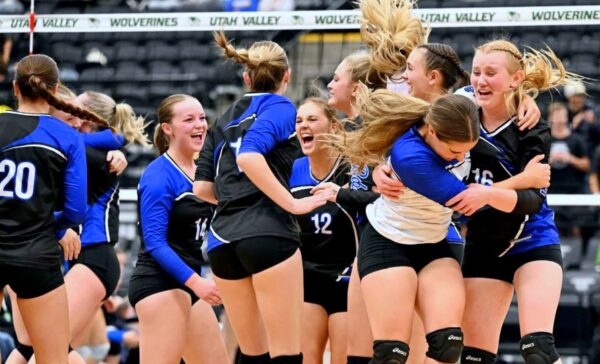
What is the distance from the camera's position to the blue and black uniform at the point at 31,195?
4996mm

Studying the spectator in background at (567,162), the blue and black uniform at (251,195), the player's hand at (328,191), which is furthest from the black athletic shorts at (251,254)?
the spectator in background at (567,162)

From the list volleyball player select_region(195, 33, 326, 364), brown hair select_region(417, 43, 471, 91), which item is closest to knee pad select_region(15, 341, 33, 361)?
volleyball player select_region(195, 33, 326, 364)

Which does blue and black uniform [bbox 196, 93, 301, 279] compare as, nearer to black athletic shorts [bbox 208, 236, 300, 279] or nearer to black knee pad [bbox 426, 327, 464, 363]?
black athletic shorts [bbox 208, 236, 300, 279]

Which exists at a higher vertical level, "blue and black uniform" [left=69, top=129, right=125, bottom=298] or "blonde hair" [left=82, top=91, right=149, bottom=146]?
"blonde hair" [left=82, top=91, right=149, bottom=146]

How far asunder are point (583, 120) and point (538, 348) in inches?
207

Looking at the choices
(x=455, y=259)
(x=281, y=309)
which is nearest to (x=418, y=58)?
(x=455, y=259)

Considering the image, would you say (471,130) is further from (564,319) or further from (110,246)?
(564,319)

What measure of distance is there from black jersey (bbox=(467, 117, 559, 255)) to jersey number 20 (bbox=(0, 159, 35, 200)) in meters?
2.07

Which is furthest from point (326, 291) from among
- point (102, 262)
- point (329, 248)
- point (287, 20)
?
point (287, 20)

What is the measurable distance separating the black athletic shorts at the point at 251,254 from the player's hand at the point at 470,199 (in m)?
0.87

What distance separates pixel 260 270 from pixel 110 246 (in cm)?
147

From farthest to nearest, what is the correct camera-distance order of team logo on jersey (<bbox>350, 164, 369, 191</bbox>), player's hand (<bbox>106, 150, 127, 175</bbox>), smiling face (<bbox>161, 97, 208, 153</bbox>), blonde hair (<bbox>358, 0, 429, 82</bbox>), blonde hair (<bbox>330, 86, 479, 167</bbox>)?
player's hand (<bbox>106, 150, 127, 175</bbox>), smiling face (<bbox>161, 97, 208, 153</bbox>), blonde hair (<bbox>358, 0, 429, 82</bbox>), team logo on jersey (<bbox>350, 164, 369, 191</bbox>), blonde hair (<bbox>330, 86, 479, 167</bbox>)

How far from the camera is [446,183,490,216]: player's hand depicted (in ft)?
14.7

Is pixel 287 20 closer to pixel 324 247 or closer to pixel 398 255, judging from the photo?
pixel 324 247
